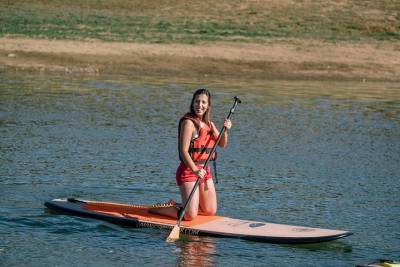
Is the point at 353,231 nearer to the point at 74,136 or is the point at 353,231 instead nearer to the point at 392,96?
the point at 74,136

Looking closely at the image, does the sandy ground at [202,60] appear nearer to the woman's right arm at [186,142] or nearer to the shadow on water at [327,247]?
the woman's right arm at [186,142]

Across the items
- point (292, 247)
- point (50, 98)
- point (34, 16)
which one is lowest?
point (292, 247)

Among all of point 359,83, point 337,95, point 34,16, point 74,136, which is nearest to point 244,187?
point 74,136

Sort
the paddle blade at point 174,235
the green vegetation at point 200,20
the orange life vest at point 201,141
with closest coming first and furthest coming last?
the paddle blade at point 174,235
the orange life vest at point 201,141
the green vegetation at point 200,20

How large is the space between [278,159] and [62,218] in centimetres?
516

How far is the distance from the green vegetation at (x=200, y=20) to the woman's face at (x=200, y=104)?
17.9 m

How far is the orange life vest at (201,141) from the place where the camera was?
12.2m

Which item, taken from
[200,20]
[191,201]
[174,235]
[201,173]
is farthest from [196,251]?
[200,20]

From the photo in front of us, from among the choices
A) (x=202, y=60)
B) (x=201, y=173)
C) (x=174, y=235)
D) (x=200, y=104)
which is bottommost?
(x=174, y=235)

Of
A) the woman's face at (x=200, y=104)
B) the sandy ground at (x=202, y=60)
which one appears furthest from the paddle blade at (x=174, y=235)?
the sandy ground at (x=202, y=60)

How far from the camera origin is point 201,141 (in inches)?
483

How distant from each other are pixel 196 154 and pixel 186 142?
0.92 feet

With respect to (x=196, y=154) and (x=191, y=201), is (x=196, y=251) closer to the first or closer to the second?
(x=191, y=201)

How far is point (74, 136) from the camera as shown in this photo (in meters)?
18.1
